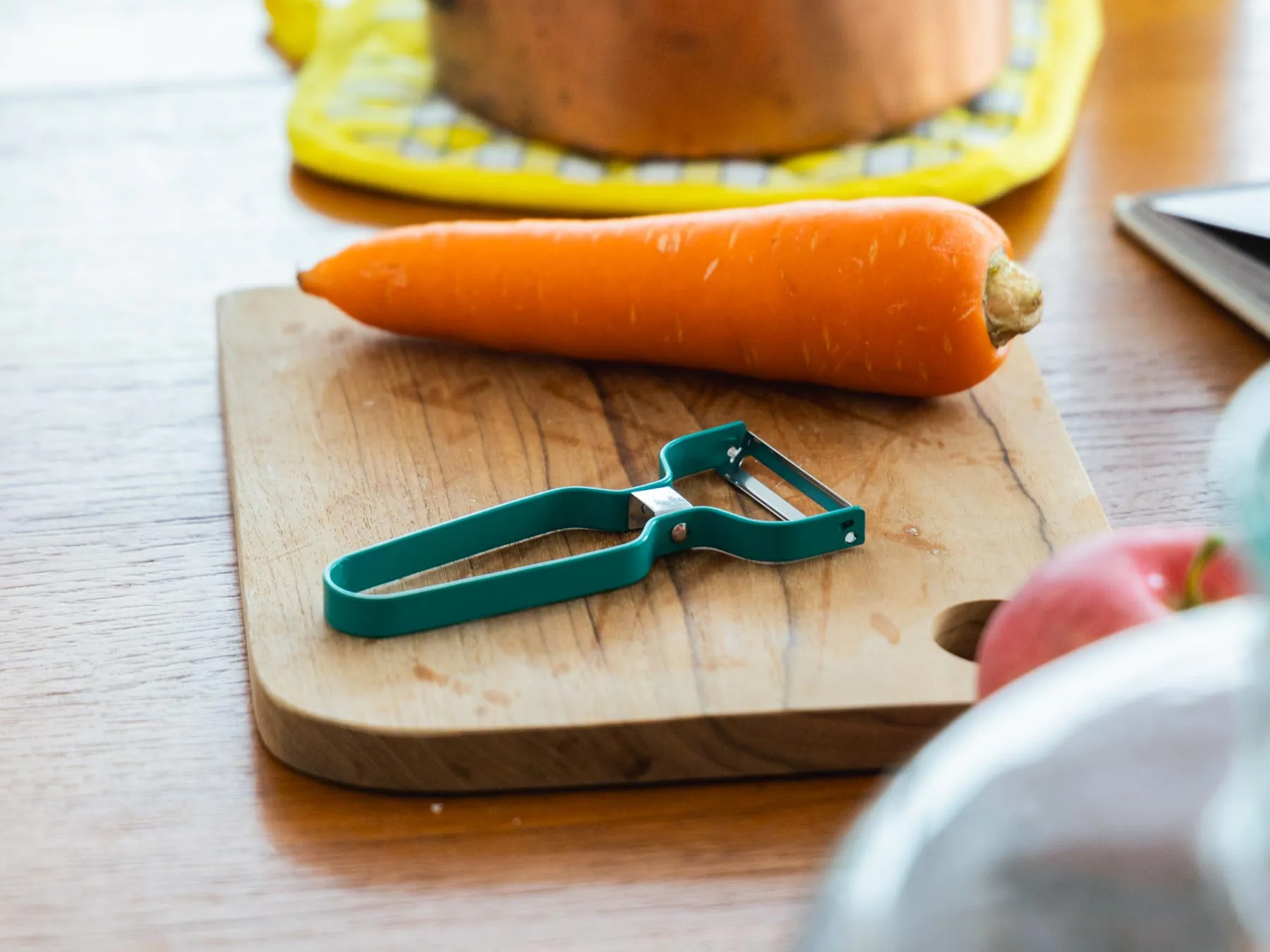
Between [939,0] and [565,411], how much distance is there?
414mm

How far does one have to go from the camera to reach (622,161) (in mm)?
952

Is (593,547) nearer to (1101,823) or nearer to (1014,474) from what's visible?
(1014,474)

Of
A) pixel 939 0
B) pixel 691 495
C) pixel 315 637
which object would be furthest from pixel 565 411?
pixel 939 0

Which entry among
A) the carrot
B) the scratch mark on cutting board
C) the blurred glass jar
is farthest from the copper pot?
the blurred glass jar

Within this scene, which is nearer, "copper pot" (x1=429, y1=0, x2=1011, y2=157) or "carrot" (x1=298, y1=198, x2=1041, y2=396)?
"carrot" (x1=298, y1=198, x2=1041, y2=396)

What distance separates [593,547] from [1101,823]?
362mm

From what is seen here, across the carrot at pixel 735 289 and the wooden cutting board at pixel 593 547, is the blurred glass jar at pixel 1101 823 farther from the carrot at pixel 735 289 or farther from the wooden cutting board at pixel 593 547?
the carrot at pixel 735 289

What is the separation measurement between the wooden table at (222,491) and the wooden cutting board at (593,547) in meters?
0.02

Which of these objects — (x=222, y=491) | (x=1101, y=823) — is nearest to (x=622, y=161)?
(x=222, y=491)

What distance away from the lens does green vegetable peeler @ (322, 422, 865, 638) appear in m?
0.54

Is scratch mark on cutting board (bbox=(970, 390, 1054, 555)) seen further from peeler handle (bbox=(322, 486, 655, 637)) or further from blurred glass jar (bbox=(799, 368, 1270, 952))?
A: blurred glass jar (bbox=(799, 368, 1270, 952))

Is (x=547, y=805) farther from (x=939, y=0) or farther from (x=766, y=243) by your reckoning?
(x=939, y=0)

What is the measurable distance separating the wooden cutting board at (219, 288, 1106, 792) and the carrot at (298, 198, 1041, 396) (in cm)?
2

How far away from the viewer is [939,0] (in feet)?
3.02
